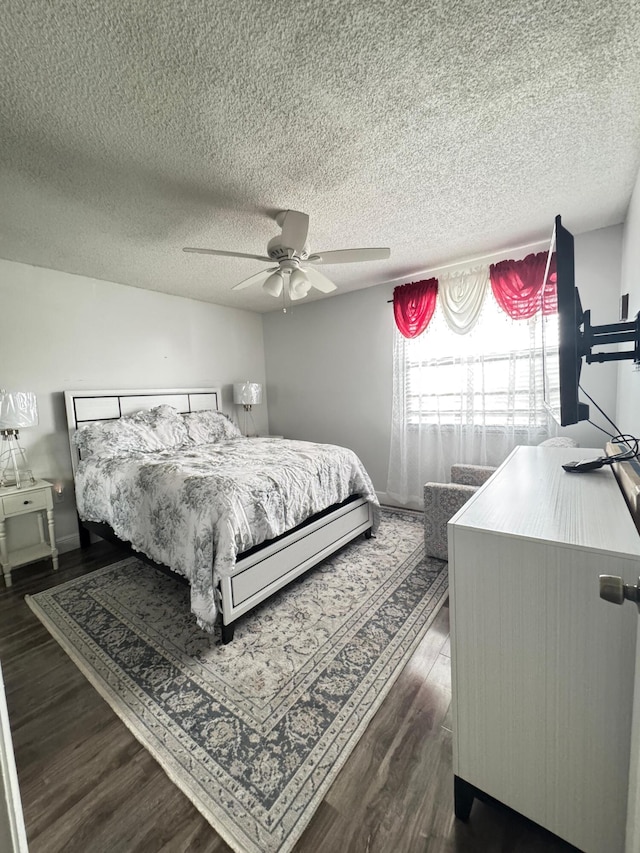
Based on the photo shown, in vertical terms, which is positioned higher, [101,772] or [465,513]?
[465,513]

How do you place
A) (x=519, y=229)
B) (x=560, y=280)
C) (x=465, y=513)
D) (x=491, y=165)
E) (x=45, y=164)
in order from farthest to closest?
(x=519, y=229), (x=491, y=165), (x=45, y=164), (x=560, y=280), (x=465, y=513)

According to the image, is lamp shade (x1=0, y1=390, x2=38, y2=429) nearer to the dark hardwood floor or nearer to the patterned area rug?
the patterned area rug

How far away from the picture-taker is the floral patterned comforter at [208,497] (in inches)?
74.7

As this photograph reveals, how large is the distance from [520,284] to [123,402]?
382 cm

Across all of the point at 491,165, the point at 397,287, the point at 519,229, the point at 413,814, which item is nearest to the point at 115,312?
the point at 397,287

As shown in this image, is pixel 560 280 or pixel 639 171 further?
pixel 639 171

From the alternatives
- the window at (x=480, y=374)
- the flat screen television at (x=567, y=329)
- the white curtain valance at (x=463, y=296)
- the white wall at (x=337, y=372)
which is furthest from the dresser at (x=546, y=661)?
the white wall at (x=337, y=372)

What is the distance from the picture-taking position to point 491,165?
6.12 ft

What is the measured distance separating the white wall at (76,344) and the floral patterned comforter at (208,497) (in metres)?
0.44

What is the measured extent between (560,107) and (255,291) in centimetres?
302

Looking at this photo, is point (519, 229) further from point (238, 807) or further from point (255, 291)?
point (238, 807)

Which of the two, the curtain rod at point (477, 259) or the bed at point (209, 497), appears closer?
the bed at point (209, 497)

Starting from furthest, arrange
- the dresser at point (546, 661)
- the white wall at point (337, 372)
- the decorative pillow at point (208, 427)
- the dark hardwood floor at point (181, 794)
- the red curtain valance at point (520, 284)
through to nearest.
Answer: the white wall at point (337, 372)
the decorative pillow at point (208, 427)
the red curtain valance at point (520, 284)
the dark hardwood floor at point (181, 794)
the dresser at point (546, 661)

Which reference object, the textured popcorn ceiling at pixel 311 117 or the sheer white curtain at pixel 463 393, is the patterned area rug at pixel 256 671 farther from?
the textured popcorn ceiling at pixel 311 117
